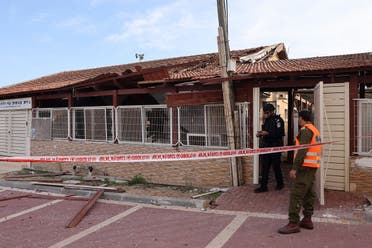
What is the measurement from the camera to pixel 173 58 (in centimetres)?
1459

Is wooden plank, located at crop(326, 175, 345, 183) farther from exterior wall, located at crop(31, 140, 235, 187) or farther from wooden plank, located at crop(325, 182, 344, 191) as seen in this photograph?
exterior wall, located at crop(31, 140, 235, 187)

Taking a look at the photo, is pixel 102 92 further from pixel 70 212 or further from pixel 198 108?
pixel 70 212

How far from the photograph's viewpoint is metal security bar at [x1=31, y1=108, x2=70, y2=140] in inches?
447

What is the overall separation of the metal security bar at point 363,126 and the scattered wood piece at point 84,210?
5.27 metres

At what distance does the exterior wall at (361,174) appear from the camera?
691 centimetres

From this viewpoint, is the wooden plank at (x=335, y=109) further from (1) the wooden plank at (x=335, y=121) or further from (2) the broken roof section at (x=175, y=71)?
(2) the broken roof section at (x=175, y=71)

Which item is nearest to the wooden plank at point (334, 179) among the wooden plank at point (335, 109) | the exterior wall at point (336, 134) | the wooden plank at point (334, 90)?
the exterior wall at point (336, 134)

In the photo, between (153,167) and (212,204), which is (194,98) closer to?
(153,167)

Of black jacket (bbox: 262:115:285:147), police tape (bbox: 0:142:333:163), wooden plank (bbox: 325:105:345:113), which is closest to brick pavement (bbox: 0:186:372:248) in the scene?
police tape (bbox: 0:142:333:163)

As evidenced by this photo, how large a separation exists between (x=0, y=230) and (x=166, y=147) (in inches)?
169

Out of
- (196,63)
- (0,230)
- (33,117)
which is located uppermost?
(196,63)

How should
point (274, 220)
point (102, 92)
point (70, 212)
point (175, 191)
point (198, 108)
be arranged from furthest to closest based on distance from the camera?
point (102, 92) < point (198, 108) < point (175, 191) < point (70, 212) < point (274, 220)

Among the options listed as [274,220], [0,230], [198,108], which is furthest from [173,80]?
[0,230]

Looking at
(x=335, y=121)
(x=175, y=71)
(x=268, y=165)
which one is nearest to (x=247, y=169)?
(x=268, y=165)
